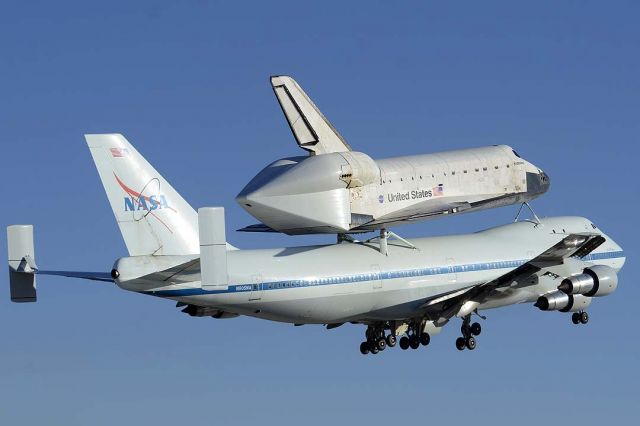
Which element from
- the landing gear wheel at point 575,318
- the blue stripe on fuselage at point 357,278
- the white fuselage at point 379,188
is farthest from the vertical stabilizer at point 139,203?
the landing gear wheel at point 575,318

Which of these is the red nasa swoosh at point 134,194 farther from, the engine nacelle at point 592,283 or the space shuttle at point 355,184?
the engine nacelle at point 592,283

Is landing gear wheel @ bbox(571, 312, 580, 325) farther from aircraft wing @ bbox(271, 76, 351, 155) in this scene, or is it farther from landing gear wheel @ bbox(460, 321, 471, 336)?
aircraft wing @ bbox(271, 76, 351, 155)

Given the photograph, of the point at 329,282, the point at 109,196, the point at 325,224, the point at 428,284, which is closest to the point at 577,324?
the point at 428,284

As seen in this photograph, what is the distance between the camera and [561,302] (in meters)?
86.6

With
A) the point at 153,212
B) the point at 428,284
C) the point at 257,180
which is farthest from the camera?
the point at 428,284

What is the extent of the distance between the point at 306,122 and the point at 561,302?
19010 millimetres

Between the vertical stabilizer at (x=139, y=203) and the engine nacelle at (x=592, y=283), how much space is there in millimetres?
19715

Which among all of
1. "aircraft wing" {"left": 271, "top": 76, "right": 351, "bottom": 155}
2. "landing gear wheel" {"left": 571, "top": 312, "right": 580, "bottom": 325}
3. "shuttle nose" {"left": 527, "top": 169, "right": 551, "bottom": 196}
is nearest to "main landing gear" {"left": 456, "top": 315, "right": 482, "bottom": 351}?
"landing gear wheel" {"left": 571, "top": 312, "right": 580, "bottom": 325}

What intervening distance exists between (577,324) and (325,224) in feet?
71.6

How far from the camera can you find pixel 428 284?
8631 centimetres

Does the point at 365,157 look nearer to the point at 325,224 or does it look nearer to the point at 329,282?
the point at 325,224

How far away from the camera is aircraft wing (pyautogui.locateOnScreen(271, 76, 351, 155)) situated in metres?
75.9

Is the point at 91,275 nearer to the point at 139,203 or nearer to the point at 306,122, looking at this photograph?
the point at 139,203

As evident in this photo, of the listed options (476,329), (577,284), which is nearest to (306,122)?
(476,329)
